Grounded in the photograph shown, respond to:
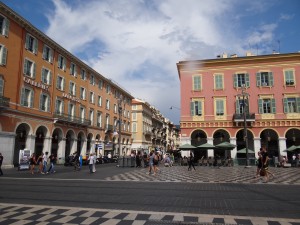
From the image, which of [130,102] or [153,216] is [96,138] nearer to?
[130,102]

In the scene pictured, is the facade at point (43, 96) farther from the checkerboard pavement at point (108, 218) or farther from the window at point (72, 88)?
the checkerboard pavement at point (108, 218)

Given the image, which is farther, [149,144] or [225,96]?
[149,144]

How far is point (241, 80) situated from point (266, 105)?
464 cm

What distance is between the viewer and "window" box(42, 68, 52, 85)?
3284 cm

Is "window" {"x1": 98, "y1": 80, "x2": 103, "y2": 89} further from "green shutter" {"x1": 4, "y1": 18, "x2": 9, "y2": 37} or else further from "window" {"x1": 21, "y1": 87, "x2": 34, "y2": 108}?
"green shutter" {"x1": 4, "y1": 18, "x2": 9, "y2": 37}

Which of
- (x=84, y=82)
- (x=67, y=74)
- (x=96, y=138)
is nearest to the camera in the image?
(x=67, y=74)

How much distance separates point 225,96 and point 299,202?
28549 millimetres

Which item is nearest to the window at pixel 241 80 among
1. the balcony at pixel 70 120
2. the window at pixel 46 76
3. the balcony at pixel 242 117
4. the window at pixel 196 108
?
the balcony at pixel 242 117

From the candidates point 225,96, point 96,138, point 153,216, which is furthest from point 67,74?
point 153,216

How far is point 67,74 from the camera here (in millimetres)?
38406

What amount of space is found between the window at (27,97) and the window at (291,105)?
103 ft

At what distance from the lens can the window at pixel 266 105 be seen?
1368 inches

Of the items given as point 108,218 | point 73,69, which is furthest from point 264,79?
point 108,218

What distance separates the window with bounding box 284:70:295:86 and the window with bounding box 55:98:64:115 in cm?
3035
